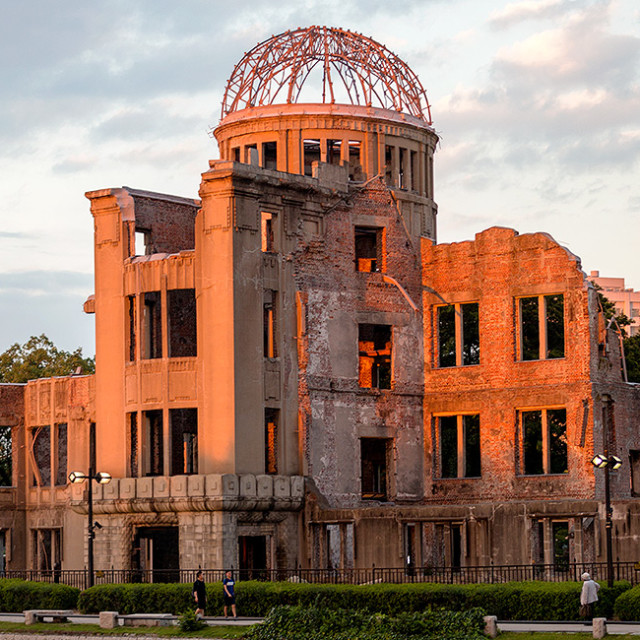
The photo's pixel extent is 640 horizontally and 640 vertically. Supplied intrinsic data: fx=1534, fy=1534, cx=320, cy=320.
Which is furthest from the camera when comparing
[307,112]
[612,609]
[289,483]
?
[307,112]

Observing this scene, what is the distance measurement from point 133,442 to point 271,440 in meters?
4.74

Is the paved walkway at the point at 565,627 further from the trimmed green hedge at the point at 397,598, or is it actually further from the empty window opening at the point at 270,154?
the empty window opening at the point at 270,154

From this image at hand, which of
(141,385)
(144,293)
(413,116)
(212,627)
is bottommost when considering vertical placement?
(212,627)

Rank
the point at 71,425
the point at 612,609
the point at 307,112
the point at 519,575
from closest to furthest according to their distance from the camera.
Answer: the point at 612,609
the point at 519,575
the point at 71,425
the point at 307,112

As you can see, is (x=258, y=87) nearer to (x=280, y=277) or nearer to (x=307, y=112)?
(x=307, y=112)

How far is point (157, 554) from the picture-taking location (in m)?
54.8

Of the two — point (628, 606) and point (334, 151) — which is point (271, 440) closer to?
point (628, 606)

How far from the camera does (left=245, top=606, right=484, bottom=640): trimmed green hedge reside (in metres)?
32.7

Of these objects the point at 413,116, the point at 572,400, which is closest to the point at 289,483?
the point at 572,400

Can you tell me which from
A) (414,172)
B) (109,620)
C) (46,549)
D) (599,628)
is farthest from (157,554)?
(599,628)

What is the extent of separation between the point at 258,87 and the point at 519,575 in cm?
2365

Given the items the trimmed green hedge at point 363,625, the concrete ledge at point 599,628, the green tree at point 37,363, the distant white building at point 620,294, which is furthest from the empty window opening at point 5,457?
the distant white building at point 620,294

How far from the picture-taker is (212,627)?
36688mm

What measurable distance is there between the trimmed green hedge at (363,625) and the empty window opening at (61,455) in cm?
2436
